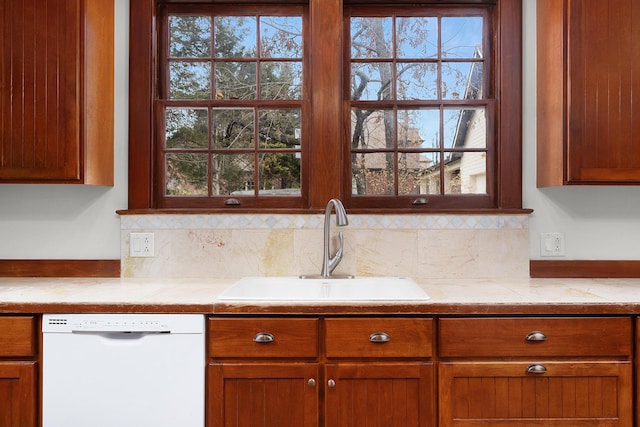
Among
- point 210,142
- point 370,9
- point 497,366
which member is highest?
point 370,9

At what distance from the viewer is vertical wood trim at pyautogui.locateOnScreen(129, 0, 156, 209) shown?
2178 mm

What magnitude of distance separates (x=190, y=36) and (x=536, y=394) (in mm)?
2201

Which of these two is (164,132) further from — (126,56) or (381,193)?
(381,193)

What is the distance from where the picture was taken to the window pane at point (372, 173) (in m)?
2.25

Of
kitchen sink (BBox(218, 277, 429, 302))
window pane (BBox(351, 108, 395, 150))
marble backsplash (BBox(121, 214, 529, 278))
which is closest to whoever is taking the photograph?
kitchen sink (BBox(218, 277, 429, 302))

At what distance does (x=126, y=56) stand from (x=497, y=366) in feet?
6.97

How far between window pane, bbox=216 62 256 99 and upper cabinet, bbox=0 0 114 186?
61cm

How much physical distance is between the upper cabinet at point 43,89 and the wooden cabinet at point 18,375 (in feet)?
2.07

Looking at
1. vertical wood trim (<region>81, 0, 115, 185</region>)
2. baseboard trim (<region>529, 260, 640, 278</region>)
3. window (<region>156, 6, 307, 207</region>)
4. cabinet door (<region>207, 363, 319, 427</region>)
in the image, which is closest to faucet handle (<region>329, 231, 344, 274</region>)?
window (<region>156, 6, 307, 207</region>)

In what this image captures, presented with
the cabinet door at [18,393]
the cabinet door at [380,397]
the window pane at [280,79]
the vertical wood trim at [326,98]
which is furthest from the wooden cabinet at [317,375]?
the window pane at [280,79]

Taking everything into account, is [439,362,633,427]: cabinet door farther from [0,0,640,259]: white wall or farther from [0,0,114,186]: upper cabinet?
[0,0,114,186]: upper cabinet

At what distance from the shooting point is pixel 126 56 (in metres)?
2.19

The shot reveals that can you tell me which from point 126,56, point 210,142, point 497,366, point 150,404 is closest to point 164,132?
point 210,142

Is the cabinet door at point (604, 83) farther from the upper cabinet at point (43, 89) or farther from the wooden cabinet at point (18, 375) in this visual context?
the wooden cabinet at point (18, 375)
